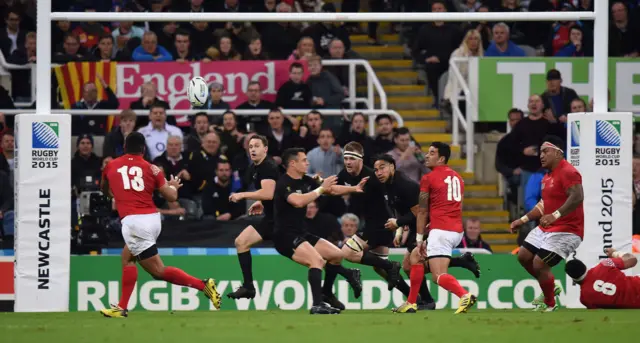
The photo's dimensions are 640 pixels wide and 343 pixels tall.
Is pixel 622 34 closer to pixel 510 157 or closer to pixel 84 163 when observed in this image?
pixel 510 157

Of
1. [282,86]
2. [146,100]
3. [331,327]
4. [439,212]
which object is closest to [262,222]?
[439,212]

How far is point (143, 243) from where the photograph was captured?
56.0 ft

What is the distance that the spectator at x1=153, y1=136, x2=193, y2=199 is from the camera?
21672 millimetres

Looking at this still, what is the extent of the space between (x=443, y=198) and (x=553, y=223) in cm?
150

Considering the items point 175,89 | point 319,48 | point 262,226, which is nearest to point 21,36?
point 175,89

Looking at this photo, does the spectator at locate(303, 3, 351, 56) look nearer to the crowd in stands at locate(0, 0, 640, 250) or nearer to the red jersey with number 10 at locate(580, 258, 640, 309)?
the crowd in stands at locate(0, 0, 640, 250)

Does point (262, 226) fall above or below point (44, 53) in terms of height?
below

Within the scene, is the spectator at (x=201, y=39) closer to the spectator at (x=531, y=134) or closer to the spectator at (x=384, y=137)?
the spectator at (x=384, y=137)

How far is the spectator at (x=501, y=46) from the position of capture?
24.4 metres

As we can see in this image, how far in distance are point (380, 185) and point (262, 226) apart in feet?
5.51

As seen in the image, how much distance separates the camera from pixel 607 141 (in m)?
19.2

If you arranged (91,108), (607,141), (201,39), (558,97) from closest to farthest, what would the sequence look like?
(607,141), (91,108), (558,97), (201,39)

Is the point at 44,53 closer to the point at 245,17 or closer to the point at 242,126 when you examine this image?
the point at 245,17

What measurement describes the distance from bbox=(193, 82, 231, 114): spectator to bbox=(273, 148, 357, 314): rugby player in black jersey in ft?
18.9
